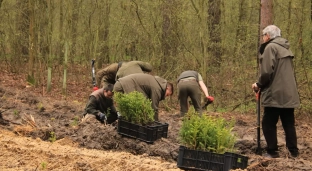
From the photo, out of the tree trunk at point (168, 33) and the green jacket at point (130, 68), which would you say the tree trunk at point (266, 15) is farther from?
the tree trunk at point (168, 33)

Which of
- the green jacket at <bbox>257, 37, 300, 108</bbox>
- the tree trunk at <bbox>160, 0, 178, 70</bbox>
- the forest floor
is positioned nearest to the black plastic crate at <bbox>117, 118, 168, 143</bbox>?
the forest floor

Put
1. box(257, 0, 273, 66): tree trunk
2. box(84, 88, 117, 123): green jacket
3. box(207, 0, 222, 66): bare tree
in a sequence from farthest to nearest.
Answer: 1. box(207, 0, 222, 66): bare tree
2. box(257, 0, 273, 66): tree trunk
3. box(84, 88, 117, 123): green jacket

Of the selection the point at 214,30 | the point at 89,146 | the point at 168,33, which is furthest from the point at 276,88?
the point at 168,33

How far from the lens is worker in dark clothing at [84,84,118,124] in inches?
372

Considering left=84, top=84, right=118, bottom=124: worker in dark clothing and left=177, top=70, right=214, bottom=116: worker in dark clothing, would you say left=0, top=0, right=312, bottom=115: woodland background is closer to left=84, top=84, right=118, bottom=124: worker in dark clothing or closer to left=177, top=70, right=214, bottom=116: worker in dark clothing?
left=177, top=70, right=214, bottom=116: worker in dark clothing

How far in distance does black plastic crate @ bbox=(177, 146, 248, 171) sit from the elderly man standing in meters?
1.82

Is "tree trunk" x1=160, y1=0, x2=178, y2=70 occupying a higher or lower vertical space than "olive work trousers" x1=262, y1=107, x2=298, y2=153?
higher

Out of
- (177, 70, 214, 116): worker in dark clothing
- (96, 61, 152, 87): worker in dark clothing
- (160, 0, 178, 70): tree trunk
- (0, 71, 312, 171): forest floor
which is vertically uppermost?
(160, 0, 178, 70): tree trunk

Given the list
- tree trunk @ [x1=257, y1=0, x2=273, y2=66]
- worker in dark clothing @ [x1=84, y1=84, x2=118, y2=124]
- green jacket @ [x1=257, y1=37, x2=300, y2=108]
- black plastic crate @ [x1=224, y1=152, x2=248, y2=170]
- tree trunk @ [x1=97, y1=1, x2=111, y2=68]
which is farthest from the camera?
tree trunk @ [x1=97, y1=1, x2=111, y2=68]

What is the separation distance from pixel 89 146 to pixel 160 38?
881cm

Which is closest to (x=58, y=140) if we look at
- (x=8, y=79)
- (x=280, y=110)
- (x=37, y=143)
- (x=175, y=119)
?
(x=37, y=143)

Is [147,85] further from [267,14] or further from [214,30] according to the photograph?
[214,30]

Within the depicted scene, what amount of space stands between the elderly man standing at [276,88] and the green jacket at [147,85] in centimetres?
183

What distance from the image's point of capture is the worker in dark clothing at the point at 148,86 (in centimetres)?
865
